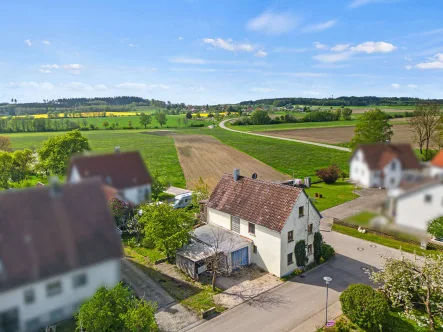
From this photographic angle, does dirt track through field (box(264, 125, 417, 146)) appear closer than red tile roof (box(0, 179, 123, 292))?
No

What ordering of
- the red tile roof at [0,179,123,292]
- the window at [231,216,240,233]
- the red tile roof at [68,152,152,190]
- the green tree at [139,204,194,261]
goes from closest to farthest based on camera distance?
the red tile roof at [0,179,123,292]
the red tile roof at [68,152,152,190]
the green tree at [139,204,194,261]
the window at [231,216,240,233]

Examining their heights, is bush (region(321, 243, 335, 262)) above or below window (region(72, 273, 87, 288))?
below

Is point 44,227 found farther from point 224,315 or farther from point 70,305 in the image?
point 224,315

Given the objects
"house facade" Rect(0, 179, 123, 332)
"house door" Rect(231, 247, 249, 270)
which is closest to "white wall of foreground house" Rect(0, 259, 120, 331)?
"house facade" Rect(0, 179, 123, 332)

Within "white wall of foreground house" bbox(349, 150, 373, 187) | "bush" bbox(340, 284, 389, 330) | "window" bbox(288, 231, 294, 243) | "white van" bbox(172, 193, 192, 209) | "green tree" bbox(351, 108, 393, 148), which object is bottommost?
"bush" bbox(340, 284, 389, 330)

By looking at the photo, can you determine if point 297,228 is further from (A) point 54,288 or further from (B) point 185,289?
(A) point 54,288

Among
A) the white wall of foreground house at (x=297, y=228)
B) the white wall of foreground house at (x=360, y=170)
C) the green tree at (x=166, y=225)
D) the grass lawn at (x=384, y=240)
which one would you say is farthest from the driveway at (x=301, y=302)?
the white wall of foreground house at (x=360, y=170)

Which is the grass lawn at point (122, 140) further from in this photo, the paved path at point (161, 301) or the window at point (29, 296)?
the paved path at point (161, 301)

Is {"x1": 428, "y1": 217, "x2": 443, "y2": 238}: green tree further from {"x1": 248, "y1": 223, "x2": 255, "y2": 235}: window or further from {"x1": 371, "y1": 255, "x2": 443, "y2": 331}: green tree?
{"x1": 248, "y1": 223, "x2": 255, "y2": 235}: window
